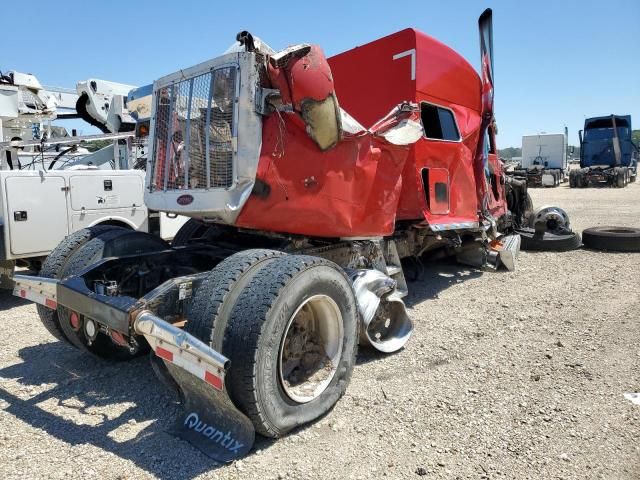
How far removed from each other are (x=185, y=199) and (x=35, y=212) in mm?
3149

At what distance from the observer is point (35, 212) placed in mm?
5840

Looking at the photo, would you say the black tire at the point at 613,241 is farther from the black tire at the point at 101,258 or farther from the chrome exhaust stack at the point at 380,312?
the black tire at the point at 101,258

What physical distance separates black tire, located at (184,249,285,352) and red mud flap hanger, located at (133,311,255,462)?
18 centimetres

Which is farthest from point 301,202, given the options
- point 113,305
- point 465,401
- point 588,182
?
point 588,182

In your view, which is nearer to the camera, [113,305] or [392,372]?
[113,305]

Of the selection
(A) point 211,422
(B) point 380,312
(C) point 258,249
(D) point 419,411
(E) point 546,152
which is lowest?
(D) point 419,411

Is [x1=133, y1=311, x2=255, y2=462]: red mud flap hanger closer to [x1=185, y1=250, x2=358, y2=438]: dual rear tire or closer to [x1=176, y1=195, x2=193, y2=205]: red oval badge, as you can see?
[x1=185, y1=250, x2=358, y2=438]: dual rear tire

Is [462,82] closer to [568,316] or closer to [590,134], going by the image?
[568,316]

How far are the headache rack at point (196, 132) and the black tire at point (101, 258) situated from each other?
1.63 ft

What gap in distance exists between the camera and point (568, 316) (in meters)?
5.18

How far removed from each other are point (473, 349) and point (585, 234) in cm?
595

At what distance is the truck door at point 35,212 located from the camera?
566 cm

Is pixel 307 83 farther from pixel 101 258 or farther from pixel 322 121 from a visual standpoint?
pixel 101 258

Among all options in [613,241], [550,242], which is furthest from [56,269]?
[613,241]
